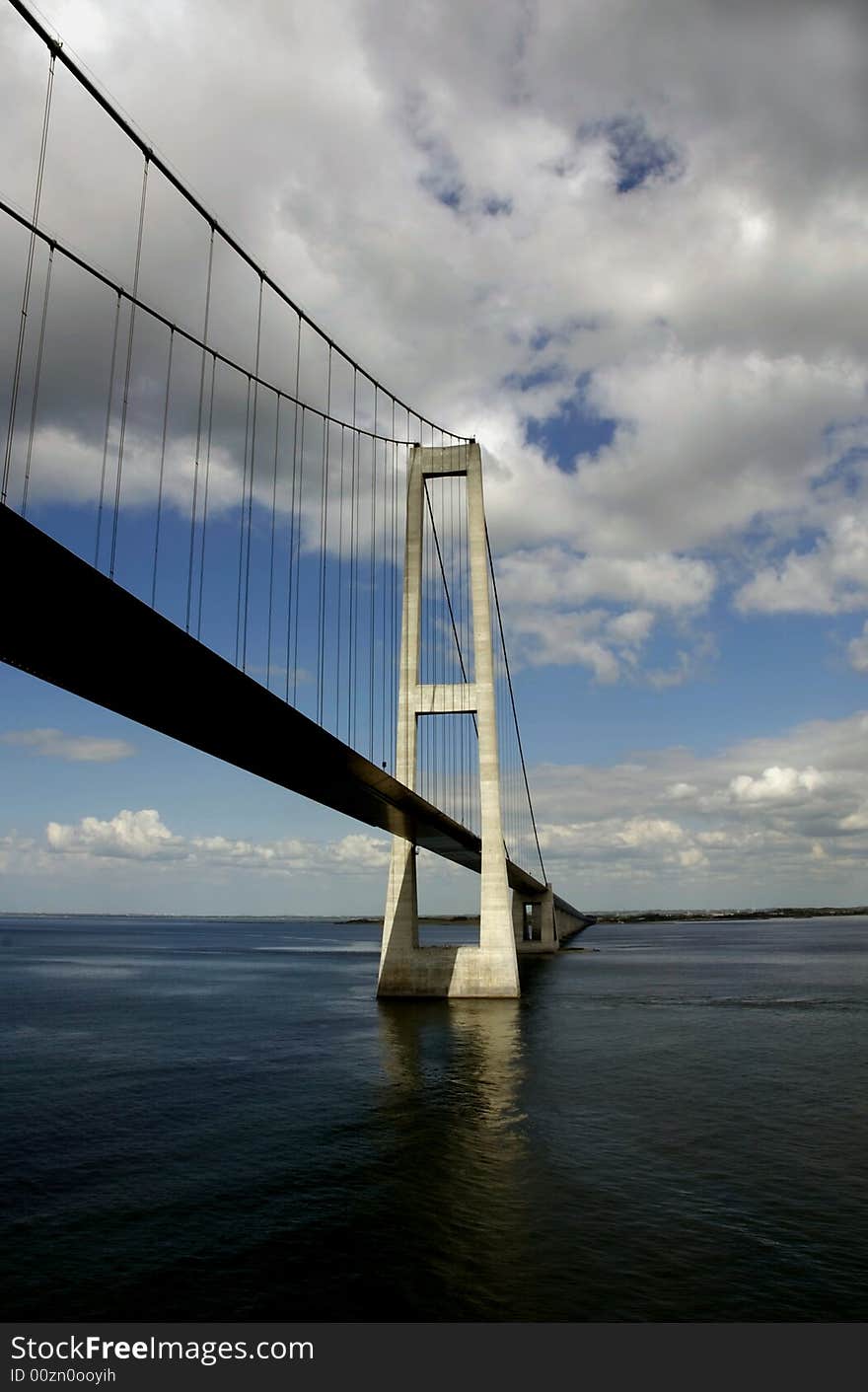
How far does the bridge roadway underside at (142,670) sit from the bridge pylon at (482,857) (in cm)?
1207

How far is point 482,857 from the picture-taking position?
42.9 metres

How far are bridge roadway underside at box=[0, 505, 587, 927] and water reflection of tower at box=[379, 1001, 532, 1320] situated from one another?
9105mm

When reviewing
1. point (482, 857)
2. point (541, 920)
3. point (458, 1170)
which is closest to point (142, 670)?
point (458, 1170)

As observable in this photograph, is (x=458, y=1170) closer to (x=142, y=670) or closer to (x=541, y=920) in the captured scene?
(x=142, y=670)

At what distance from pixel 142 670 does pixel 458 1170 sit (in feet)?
35.4

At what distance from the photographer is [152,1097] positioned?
882 inches

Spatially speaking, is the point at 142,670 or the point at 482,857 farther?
the point at 482,857

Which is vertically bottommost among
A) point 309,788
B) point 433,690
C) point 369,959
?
point 369,959

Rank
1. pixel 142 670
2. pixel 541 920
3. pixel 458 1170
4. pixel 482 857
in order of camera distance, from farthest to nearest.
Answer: pixel 541 920 → pixel 482 857 → pixel 142 670 → pixel 458 1170

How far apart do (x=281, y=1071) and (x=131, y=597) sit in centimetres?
1654

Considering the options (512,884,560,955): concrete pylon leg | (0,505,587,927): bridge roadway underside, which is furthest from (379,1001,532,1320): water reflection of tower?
(512,884,560,955): concrete pylon leg

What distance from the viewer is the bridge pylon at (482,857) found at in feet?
136

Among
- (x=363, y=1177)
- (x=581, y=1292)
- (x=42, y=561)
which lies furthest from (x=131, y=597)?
(x=581, y=1292)
